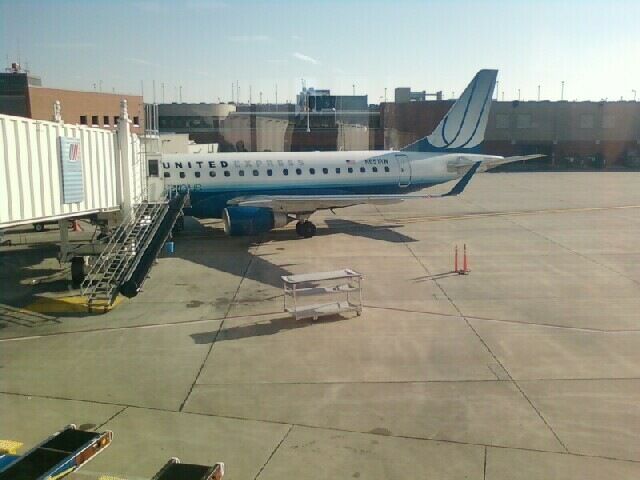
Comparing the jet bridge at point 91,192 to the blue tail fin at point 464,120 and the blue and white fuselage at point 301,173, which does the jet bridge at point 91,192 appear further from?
the blue tail fin at point 464,120

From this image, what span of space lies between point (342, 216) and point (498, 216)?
29.1ft

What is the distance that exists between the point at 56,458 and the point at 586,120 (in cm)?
8158

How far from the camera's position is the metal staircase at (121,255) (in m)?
16.8

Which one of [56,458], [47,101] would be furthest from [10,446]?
[47,101]

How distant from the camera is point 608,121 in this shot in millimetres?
77000

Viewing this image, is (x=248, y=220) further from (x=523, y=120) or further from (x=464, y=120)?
(x=523, y=120)

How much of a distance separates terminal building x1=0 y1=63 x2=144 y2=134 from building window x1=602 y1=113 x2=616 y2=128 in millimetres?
59065

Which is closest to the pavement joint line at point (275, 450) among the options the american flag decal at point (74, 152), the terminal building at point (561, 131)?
the american flag decal at point (74, 152)

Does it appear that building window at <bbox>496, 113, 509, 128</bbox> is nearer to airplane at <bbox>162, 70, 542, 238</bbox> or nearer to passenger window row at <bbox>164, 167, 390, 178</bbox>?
airplane at <bbox>162, 70, 542, 238</bbox>

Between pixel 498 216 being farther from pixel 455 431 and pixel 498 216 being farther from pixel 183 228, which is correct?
pixel 455 431

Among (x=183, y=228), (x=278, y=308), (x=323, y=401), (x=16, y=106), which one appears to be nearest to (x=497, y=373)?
(x=323, y=401)

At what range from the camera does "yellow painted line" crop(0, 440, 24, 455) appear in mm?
8641

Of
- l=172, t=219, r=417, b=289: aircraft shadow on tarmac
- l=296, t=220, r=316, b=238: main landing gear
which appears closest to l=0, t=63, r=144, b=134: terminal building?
l=172, t=219, r=417, b=289: aircraft shadow on tarmac

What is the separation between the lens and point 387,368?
12367mm
